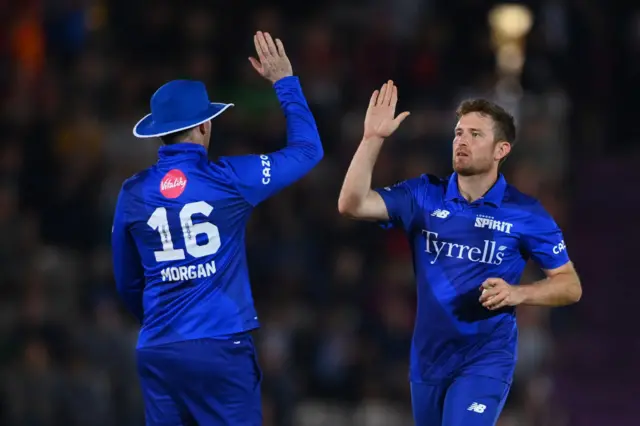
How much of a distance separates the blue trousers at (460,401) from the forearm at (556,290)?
52cm

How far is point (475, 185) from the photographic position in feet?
23.5

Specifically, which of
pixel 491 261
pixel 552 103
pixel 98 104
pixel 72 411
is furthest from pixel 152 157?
pixel 491 261

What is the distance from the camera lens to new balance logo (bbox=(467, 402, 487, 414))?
22.2 ft

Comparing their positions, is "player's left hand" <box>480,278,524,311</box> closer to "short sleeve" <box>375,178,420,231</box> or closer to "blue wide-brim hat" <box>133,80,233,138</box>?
"short sleeve" <box>375,178,420,231</box>

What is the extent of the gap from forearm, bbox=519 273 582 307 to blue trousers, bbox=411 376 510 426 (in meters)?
0.52

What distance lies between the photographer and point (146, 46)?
560 inches

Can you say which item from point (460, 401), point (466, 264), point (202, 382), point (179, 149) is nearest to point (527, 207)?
point (466, 264)

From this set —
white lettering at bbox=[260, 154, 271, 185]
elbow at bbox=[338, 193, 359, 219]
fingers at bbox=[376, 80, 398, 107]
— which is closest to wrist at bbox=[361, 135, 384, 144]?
fingers at bbox=[376, 80, 398, 107]

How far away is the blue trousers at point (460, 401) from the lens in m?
6.77

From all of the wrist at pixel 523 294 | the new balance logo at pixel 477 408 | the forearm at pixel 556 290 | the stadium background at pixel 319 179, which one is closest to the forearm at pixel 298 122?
the wrist at pixel 523 294

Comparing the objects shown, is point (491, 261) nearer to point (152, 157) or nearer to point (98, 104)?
point (152, 157)

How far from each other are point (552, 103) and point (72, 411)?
20.8 feet

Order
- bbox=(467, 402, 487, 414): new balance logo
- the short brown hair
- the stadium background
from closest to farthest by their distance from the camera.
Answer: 1. bbox=(467, 402, 487, 414): new balance logo
2. the short brown hair
3. the stadium background

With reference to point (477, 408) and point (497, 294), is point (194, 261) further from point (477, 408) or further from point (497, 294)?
point (477, 408)
